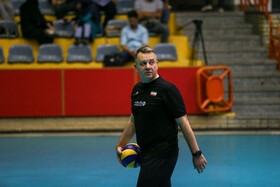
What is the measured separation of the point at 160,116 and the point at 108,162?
4.62 metres

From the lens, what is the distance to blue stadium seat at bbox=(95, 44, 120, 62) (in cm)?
1334

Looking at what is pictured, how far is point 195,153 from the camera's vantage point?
4457mm

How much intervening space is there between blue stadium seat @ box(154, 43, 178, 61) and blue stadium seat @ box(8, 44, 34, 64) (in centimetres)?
330

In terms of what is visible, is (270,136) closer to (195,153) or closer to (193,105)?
(193,105)

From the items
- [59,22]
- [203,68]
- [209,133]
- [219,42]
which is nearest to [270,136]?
[209,133]

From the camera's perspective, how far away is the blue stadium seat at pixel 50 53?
43.4 ft

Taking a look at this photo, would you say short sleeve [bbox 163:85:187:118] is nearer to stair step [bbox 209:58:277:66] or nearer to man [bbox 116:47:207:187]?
man [bbox 116:47:207:187]

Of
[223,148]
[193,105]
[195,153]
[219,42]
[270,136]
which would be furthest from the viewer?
[219,42]

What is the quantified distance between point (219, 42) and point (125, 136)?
10.4 meters

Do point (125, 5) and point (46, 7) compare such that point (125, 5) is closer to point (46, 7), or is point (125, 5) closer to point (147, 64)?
point (46, 7)

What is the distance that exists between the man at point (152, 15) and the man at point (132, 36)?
0.58m

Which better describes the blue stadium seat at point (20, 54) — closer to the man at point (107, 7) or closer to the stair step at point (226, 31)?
the man at point (107, 7)

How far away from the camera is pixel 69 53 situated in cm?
1341

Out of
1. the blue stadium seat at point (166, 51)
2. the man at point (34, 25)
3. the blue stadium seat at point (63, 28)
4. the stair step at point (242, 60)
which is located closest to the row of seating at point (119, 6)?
the blue stadium seat at point (63, 28)
